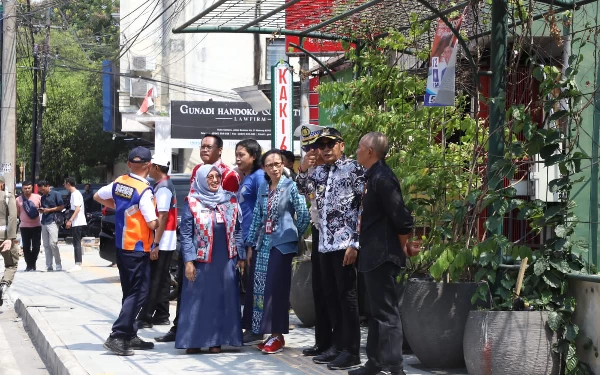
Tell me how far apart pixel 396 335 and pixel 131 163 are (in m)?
3.22

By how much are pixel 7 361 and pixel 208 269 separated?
2.60m

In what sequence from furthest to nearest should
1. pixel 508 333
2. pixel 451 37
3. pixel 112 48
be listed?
pixel 112 48
pixel 451 37
pixel 508 333

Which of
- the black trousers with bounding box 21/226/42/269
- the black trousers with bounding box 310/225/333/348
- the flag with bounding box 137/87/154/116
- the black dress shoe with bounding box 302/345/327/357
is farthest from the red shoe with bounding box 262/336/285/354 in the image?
the flag with bounding box 137/87/154/116

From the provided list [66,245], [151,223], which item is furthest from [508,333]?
[66,245]

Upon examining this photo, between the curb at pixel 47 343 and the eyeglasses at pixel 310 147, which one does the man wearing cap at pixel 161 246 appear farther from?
the eyeglasses at pixel 310 147

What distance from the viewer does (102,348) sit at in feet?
29.8

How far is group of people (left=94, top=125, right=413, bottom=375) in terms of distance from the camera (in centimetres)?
786

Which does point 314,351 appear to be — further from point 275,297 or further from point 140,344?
point 140,344

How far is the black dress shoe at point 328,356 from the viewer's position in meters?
7.98

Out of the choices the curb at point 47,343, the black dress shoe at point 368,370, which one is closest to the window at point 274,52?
the curb at point 47,343

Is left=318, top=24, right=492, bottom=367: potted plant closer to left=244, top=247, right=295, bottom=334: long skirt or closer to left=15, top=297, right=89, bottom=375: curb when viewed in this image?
left=244, top=247, right=295, bottom=334: long skirt

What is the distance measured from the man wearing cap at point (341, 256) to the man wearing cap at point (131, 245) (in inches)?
66.5

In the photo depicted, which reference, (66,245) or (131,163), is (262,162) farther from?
(66,245)

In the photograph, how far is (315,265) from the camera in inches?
331
